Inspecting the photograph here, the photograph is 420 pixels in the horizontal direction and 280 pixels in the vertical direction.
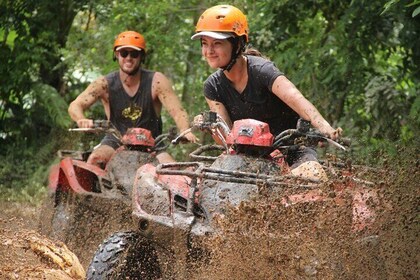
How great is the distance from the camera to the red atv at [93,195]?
897 centimetres

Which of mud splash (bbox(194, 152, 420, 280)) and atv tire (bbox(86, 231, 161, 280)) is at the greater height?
mud splash (bbox(194, 152, 420, 280))

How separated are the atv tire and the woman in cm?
124

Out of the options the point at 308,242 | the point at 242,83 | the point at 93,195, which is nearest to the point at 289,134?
the point at 242,83

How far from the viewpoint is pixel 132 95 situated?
1076cm

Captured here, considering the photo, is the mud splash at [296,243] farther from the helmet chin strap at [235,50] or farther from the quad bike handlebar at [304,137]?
the helmet chin strap at [235,50]

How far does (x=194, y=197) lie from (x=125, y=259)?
2.04 feet

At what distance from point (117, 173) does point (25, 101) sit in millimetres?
6792

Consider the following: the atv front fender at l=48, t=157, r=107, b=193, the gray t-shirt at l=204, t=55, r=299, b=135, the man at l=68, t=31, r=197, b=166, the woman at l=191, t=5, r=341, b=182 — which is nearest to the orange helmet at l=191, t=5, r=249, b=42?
the woman at l=191, t=5, r=341, b=182

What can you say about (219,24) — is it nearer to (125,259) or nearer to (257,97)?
(257,97)

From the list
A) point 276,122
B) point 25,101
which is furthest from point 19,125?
point 276,122

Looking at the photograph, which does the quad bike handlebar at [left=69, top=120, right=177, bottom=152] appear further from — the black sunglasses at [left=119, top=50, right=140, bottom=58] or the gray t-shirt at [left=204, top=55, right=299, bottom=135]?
the gray t-shirt at [left=204, top=55, right=299, bottom=135]

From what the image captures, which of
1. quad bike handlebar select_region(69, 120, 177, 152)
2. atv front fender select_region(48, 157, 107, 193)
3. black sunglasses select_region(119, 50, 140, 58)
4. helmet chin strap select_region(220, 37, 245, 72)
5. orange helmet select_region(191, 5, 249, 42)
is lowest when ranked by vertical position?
atv front fender select_region(48, 157, 107, 193)

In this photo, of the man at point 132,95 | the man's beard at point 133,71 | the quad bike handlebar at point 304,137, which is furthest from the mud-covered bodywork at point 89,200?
the quad bike handlebar at point 304,137

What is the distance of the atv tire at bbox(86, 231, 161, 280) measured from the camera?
20.8 ft
